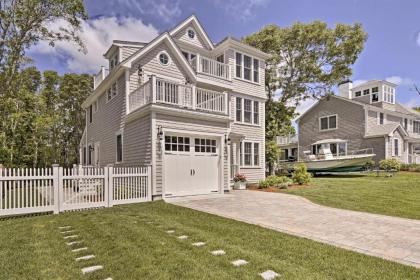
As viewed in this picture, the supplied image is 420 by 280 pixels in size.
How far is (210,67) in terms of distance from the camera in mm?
14578

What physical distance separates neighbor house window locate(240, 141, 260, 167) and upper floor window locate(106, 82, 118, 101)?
25.8 feet

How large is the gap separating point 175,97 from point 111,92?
569cm

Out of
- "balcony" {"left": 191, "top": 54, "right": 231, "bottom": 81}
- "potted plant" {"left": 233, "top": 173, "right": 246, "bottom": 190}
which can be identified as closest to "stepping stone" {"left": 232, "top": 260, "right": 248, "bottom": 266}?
"potted plant" {"left": 233, "top": 173, "right": 246, "bottom": 190}

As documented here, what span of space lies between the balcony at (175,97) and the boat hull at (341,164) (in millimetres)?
13486

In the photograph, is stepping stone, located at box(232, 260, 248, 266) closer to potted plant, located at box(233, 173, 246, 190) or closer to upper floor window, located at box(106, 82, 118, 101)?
potted plant, located at box(233, 173, 246, 190)

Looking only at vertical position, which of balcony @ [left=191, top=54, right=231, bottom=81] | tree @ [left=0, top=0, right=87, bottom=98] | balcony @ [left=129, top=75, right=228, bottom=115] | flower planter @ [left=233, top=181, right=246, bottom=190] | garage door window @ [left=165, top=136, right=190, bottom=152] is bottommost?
flower planter @ [left=233, top=181, right=246, bottom=190]

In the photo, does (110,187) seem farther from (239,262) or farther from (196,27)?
(196,27)

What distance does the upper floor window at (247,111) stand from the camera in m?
15.7

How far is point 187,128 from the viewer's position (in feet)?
34.2

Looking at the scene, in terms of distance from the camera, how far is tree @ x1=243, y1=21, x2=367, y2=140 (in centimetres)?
1990

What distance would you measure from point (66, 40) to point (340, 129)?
24.4 metres

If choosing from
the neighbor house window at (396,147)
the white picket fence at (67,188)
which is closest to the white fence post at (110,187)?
the white picket fence at (67,188)

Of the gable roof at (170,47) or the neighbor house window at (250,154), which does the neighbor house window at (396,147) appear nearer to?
the neighbor house window at (250,154)

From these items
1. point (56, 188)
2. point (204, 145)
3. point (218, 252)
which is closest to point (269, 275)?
point (218, 252)
